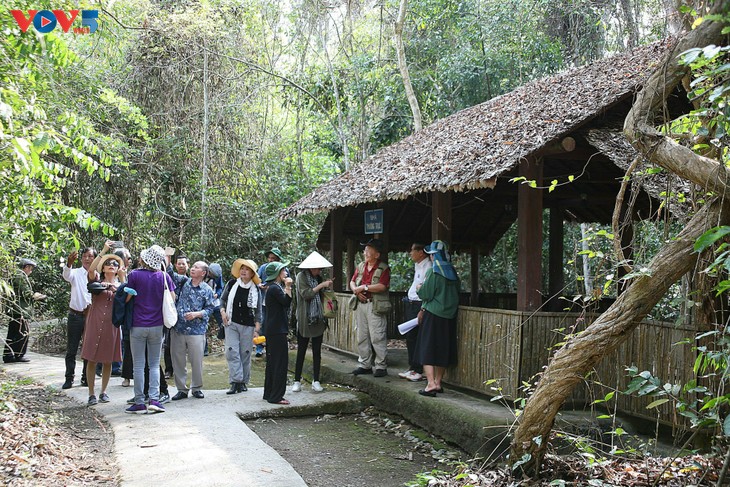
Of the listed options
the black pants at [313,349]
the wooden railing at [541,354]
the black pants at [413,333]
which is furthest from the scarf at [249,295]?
the wooden railing at [541,354]

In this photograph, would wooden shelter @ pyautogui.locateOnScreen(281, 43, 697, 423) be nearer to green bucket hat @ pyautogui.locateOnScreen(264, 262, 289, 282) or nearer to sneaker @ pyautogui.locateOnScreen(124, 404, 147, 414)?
green bucket hat @ pyautogui.locateOnScreen(264, 262, 289, 282)

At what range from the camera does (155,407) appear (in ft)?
24.9

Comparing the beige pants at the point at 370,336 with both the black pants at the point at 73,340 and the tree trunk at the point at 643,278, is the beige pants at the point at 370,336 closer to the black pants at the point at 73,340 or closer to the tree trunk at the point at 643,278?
the black pants at the point at 73,340

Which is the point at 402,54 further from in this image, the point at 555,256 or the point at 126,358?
the point at 126,358

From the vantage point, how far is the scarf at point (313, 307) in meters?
8.70

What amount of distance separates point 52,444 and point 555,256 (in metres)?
8.10

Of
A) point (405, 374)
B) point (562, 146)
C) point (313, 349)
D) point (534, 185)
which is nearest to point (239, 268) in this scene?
point (313, 349)

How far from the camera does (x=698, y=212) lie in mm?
4395

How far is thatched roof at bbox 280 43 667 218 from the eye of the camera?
690 cm

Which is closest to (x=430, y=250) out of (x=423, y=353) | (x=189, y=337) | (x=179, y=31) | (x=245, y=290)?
(x=423, y=353)

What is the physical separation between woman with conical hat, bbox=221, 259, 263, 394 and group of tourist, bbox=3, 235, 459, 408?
0.5 inches

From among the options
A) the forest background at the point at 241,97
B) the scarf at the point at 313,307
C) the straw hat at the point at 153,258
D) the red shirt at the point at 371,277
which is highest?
the forest background at the point at 241,97

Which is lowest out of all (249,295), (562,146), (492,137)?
(249,295)

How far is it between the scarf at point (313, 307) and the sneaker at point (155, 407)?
6.78 ft
